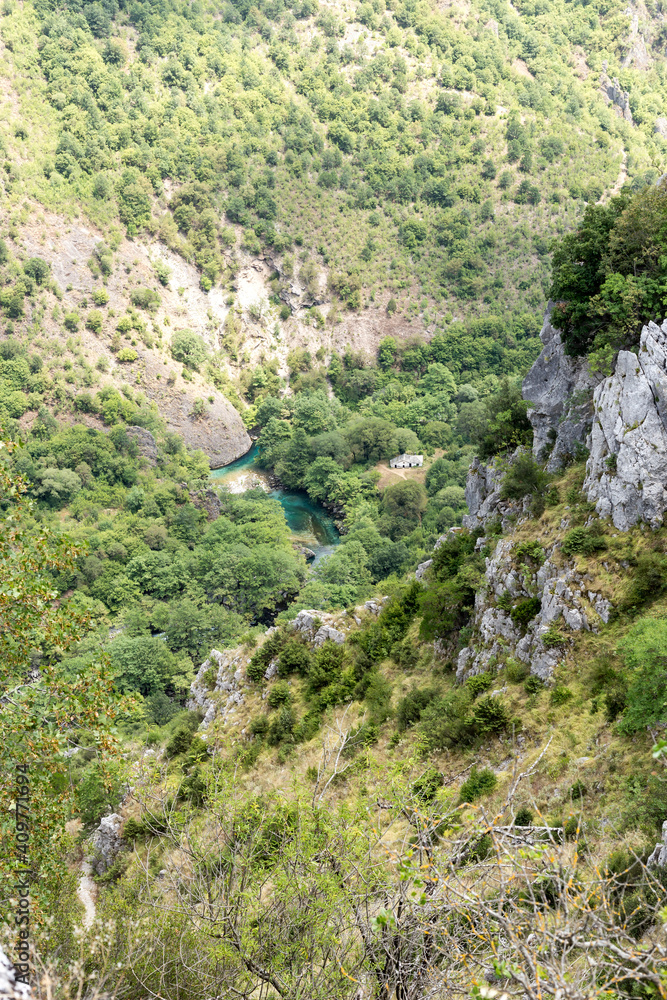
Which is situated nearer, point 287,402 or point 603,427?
point 603,427

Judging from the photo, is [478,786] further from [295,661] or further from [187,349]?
[187,349]

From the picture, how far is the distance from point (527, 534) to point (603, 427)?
4.27 metres

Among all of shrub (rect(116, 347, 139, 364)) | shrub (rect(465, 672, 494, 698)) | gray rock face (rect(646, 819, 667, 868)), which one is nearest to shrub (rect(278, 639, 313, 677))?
shrub (rect(465, 672, 494, 698))

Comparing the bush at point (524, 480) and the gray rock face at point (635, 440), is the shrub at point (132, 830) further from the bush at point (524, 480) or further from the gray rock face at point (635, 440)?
the gray rock face at point (635, 440)

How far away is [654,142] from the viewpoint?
150 m

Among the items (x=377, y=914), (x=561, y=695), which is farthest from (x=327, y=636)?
(x=377, y=914)

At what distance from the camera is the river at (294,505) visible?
87.9 metres

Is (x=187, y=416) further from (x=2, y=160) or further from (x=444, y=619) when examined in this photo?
(x=444, y=619)

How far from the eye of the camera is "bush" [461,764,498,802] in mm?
17500

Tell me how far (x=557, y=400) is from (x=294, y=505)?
7374 cm

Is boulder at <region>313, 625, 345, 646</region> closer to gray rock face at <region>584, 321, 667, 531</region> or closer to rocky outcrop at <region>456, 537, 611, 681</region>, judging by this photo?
rocky outcrop at <region>456, 537, 611, 681</region>

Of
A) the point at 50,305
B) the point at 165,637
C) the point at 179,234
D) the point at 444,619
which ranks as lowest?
the point at 165,637

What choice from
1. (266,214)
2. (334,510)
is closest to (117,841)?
(334,510)

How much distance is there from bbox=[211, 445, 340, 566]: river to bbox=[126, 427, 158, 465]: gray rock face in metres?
8.98
